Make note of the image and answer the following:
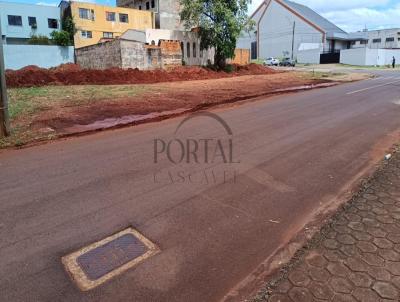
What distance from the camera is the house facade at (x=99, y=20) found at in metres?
44.2

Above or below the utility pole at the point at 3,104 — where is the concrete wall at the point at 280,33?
above

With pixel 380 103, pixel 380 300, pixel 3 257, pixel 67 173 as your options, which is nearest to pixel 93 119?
pixel 67 173

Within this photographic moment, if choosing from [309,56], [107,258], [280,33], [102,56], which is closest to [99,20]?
[102,56]

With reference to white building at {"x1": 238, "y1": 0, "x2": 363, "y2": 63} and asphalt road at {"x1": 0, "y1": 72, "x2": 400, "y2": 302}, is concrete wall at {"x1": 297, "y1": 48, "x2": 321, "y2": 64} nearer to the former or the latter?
white building at {"x1": 238, "y1": 0, "x2": 363, "y2": 63}

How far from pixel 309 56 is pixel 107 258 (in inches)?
2520

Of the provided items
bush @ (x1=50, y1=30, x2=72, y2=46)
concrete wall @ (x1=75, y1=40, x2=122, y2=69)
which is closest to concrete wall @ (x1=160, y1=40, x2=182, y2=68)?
concrete wall @ (x1=75, y1=40, x2=122, y2=69)

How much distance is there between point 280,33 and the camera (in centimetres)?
6794

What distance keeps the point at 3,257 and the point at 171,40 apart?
102 feet

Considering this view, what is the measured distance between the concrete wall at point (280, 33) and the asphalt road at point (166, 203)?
60984mm

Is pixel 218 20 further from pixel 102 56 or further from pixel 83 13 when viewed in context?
pixel 83 13

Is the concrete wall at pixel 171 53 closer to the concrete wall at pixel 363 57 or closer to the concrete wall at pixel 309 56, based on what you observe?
the concrete wall at pixel 309 56

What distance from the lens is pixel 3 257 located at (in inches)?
134

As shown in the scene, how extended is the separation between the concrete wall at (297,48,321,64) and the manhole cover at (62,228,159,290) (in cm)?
6232

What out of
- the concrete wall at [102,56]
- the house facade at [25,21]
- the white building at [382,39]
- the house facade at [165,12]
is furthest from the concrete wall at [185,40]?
the white building at [382,39]
